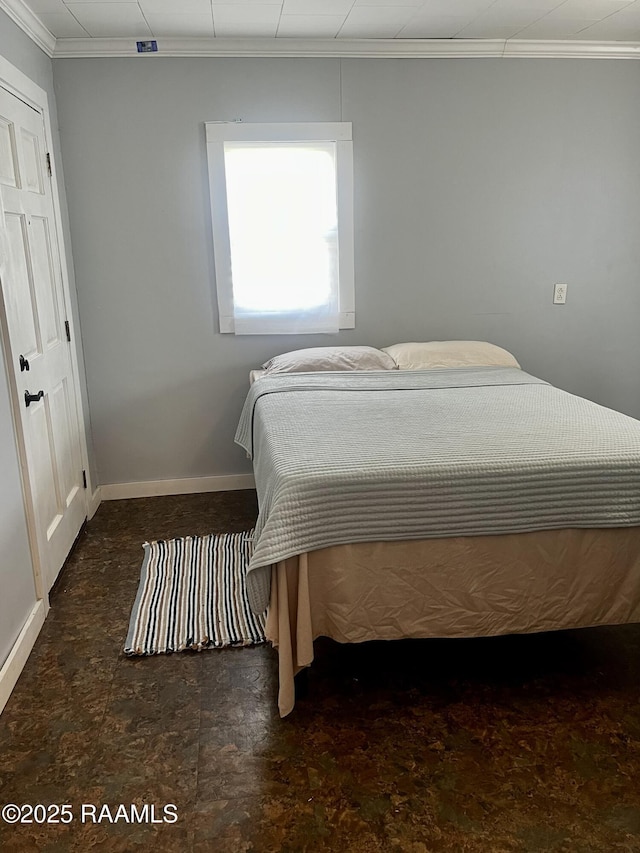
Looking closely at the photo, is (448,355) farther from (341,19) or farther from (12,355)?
(12,355)

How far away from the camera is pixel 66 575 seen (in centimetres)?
295

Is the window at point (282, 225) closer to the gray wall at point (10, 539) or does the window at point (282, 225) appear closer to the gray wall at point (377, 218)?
the gray wall at point (377, 218)

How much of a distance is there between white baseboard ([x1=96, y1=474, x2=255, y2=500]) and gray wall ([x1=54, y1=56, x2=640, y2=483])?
5 centimetres

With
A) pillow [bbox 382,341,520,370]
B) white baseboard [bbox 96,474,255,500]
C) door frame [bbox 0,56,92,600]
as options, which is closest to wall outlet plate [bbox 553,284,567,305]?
pillow [bbox 382,341,520,370]

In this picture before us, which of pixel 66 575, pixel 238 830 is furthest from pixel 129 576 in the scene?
pixel 238 830

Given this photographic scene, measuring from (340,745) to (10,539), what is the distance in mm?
1270

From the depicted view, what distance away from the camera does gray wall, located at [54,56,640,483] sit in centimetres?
345

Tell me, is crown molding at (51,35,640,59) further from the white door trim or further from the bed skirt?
the bed skirt

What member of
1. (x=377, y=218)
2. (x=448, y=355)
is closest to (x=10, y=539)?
(x=448, y=355)

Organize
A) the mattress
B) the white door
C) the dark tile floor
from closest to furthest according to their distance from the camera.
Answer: the dark tile floor < the mattress < the white door

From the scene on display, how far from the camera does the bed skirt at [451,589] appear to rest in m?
1.99

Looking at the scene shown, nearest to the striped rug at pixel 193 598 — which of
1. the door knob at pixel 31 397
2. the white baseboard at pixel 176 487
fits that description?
the white baseboard at pixel 176 487

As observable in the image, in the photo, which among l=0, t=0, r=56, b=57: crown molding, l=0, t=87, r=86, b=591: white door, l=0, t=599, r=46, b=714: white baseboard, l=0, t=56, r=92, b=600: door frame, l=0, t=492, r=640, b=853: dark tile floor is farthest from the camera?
l=0, t=0, r=56, b=57: crown molding

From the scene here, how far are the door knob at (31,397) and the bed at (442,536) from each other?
96 cm
